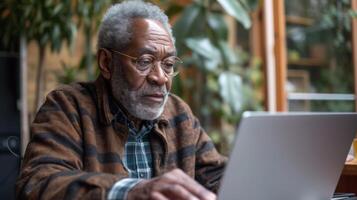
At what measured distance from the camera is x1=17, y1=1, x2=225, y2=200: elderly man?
3.99 ft

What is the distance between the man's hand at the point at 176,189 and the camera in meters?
0.84

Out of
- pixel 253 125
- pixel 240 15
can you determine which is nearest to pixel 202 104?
pixel 240 15

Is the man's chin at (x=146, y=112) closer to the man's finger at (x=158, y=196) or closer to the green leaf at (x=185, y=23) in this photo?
the man's finger at (x=158, y=196)

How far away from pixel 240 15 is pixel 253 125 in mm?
1531

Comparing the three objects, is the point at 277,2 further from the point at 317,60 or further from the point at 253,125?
the point at 253,125

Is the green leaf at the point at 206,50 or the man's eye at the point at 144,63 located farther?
the green leaf at the point at 206,50

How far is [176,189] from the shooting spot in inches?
33.2

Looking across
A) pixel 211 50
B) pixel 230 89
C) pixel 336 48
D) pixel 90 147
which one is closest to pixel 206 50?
pixel 211 50

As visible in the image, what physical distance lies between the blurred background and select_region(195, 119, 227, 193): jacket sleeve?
871 millimetres

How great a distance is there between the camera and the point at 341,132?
109cm

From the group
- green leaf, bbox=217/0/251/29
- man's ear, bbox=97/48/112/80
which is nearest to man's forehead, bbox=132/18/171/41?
man's ear, bbox=97/48/112/80

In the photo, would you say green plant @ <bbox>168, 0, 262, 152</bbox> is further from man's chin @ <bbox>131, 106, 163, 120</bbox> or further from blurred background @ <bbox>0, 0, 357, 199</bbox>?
man's chin @ <bbox>131, 106, 163, 120</bbox>

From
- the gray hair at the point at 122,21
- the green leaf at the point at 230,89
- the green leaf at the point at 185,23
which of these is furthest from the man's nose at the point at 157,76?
the green leaf at the point at 230,89

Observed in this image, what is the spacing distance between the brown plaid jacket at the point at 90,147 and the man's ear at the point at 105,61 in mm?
39
